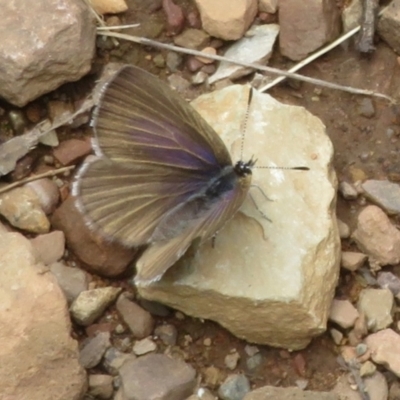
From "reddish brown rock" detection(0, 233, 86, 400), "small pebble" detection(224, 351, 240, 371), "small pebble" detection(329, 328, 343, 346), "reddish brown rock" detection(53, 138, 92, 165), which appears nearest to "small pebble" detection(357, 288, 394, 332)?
"small pebble" detection(329, 328, 343, 346)

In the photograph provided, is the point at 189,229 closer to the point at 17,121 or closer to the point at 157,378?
the point at 157,378

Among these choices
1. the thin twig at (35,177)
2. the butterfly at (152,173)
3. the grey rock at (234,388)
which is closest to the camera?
Result: the butterfly at (152,173)

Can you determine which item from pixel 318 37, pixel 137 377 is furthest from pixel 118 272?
pixel 318 37

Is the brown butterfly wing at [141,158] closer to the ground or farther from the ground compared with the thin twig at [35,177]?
farther from the ground

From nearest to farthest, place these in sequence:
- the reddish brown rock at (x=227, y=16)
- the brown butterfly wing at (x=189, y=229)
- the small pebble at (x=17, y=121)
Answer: the brown butterfly wing at (x=189, y=229)
the small pebble at (x=17, y=121)
the reddish brown rock at (x=227, y=16)

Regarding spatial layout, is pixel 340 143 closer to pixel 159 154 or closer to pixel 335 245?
pixel 335 245

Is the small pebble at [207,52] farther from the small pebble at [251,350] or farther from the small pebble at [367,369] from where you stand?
the small pebble at [367,369]

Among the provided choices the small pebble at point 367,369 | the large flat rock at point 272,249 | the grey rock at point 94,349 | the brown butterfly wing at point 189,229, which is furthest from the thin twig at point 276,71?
the grey rock at point 94,349
